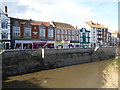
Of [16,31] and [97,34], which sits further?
[97,34]

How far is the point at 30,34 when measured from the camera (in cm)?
3161

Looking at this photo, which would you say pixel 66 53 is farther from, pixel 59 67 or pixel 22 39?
pixel 22 39

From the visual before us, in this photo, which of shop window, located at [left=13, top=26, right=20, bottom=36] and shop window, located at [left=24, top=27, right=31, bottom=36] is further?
shop window, located at [left=24, top=27, right=31, bottom=36]

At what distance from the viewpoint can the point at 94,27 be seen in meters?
50.0

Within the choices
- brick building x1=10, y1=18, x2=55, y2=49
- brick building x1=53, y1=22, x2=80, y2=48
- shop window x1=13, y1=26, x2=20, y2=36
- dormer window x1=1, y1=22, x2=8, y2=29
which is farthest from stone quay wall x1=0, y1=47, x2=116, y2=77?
Result: shop window x1=13, y1=26, x2=20, y2=36

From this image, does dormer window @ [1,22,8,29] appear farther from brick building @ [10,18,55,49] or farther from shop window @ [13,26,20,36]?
shop window @ [13,26,20,36]

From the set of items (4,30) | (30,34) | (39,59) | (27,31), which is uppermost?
(27,31)

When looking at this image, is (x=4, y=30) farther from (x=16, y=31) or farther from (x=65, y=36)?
(x=65, y=36)

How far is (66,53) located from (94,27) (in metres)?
28.6

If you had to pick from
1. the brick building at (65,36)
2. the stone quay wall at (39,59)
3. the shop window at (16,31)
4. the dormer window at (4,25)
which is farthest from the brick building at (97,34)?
the dormer window at (4,25)

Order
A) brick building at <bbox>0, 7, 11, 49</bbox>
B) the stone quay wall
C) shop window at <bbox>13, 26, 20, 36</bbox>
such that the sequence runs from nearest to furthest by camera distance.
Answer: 1. the stone quay wall
2. brick building at <bbox>0, 7, 11, 49</bbox>
3. shop window at <bbox>13, 26, 20, 36</bbox>

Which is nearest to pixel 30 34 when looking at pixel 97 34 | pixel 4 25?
pixel 4 25

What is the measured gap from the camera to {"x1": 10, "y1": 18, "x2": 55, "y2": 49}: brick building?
2927cm

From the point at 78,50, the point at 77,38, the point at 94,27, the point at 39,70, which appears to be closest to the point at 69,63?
the point at 78,50
